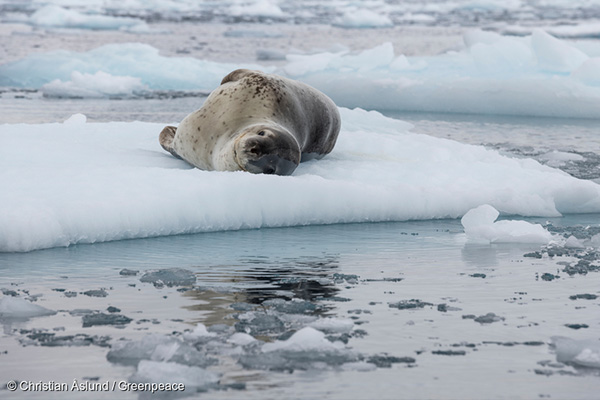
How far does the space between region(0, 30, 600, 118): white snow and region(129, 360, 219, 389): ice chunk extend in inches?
375

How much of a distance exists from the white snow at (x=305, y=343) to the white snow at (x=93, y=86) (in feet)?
35.3

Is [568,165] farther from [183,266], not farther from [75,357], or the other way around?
[75,357]

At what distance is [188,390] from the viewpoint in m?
2.81

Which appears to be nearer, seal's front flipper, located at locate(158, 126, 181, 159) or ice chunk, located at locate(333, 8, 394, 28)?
seal's front flipper, located at locate(158, 126, 181, 159)

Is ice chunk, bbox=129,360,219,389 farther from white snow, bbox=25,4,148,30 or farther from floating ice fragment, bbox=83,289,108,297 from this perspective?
white snow, bbox=25,4,148,30

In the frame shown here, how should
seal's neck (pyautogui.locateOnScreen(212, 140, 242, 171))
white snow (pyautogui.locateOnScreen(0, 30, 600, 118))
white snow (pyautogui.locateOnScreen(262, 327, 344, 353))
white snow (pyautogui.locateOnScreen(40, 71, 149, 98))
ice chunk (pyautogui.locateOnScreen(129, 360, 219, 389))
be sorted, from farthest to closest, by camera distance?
white snow (pyautogui.locateOnScreen(40, 71, 149, 98))
white snow (pyautogui.locateOnScreen(0, 30, 600, 118))
seal's neck (pyautogui.locateOnScreen(212, 140, 242, 171))
white snow (pyautogui.locateOnScreen(262, 327, 344, 353))
ice chunk (pyautogui.locateOnScreen(129, 360, 219, 389))

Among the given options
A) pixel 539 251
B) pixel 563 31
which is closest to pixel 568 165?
pixel 539 251

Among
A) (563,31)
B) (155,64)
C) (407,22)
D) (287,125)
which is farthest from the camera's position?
(407,22)

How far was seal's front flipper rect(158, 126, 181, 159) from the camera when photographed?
6.93 meters

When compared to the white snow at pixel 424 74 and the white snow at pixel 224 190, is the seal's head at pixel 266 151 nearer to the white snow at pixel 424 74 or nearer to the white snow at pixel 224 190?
the white snow at pixel 224 190

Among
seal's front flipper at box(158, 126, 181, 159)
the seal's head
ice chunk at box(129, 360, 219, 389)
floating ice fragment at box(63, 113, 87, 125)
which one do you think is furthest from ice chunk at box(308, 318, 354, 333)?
floating ice fragment at box(63, 113, 87, 125)

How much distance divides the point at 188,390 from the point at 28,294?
132 centimetres

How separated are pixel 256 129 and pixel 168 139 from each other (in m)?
1.16

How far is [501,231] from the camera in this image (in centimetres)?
520
